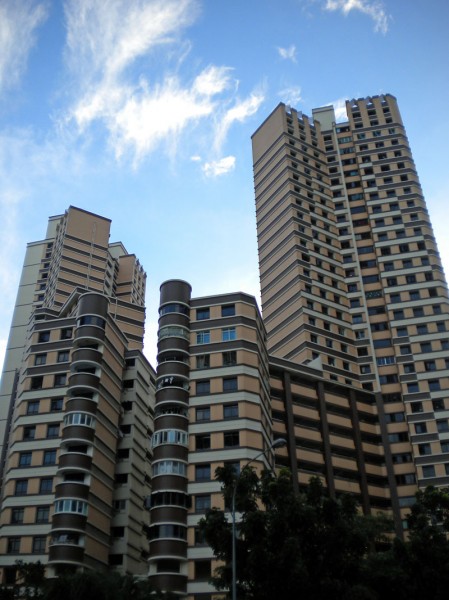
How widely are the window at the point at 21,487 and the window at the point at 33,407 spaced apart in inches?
272

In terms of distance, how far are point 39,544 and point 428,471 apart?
43264 millimetres

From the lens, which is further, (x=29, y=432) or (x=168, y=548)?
(x=29, y=432)

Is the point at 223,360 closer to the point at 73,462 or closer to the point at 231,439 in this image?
the point at 231,439

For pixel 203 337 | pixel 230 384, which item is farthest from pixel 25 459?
pixel 230 384

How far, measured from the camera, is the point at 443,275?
91125 mm

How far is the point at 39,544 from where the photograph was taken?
193 feet

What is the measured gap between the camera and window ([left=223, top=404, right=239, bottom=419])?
61406 millimetres

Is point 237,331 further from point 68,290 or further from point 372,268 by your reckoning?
point 68,290

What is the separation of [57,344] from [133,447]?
554 inches

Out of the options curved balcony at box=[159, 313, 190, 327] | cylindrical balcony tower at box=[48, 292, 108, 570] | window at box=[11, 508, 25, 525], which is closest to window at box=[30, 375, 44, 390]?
cylindrical balcony tower at box=[48, 292, 108, 570]

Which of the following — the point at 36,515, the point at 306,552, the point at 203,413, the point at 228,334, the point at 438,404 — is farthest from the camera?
the point at 438,404

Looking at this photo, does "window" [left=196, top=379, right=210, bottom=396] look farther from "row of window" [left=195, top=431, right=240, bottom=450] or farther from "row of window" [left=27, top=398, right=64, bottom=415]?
"row of window" [left=27, top=398, right=64, bottom=415]

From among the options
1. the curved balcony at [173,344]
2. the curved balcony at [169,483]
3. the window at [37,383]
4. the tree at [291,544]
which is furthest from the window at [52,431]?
the tree at [291,544]

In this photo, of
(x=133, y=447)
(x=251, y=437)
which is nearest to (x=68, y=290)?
(x=133, y=447)
